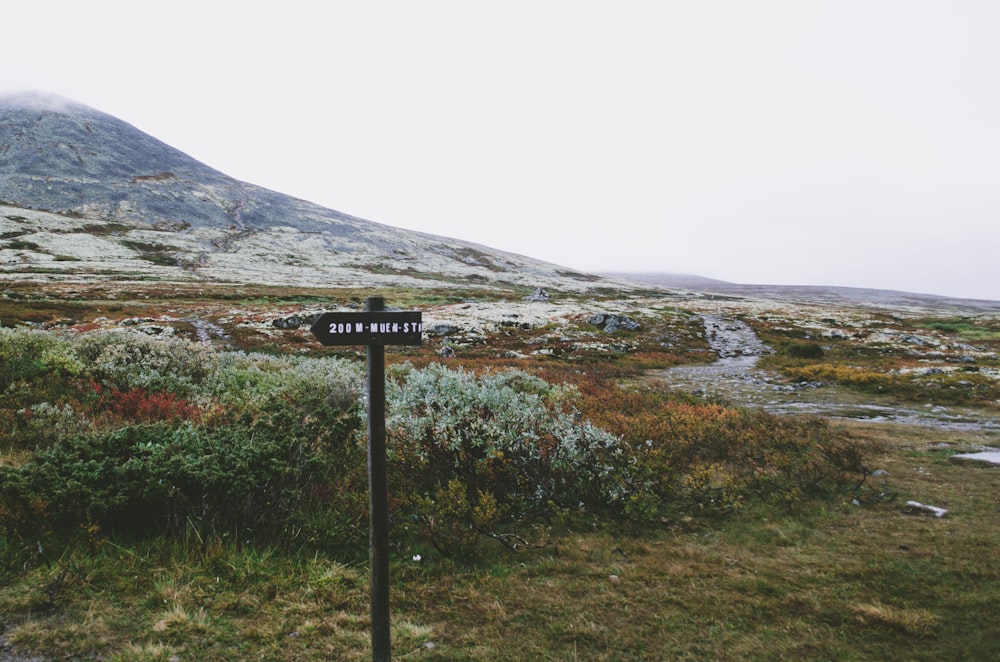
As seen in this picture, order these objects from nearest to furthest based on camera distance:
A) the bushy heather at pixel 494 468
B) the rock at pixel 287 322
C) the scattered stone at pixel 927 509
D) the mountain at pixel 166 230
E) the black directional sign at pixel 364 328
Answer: the black directional sign at pixel 364 328
the bushy heather at pixel 494 468
the scattered stone at pixel 927 509
the rock at pixel 287 322
the mountain at pixel 166 230

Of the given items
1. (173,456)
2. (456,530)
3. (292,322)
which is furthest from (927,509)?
(292,322)

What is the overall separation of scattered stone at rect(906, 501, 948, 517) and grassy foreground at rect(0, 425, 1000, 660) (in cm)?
93

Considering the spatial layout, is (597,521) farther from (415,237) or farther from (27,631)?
(415,237)

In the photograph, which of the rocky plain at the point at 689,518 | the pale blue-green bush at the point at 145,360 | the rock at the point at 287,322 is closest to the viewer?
the rocky plain at the point at 689,518

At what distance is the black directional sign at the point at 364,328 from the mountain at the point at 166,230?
294ft

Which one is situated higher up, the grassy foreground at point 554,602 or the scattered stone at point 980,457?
the grassy foreground at point 554,602

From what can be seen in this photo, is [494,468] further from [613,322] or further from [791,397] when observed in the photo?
[613,322]

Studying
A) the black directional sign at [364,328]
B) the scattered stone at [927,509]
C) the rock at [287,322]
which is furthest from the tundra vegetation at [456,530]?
the rock at [287,322]

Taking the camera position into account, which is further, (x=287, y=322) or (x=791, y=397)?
(x=287, y=322)

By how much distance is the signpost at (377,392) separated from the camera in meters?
3.90

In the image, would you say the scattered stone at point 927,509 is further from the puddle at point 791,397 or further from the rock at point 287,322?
the rock at point 287,322

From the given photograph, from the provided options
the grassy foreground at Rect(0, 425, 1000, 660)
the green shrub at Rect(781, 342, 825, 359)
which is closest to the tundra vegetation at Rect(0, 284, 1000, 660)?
the grassy foreground at Rect(0, 425, 1000, 660)

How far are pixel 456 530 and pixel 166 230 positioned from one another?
163m

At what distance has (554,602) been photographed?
17.1 ft
